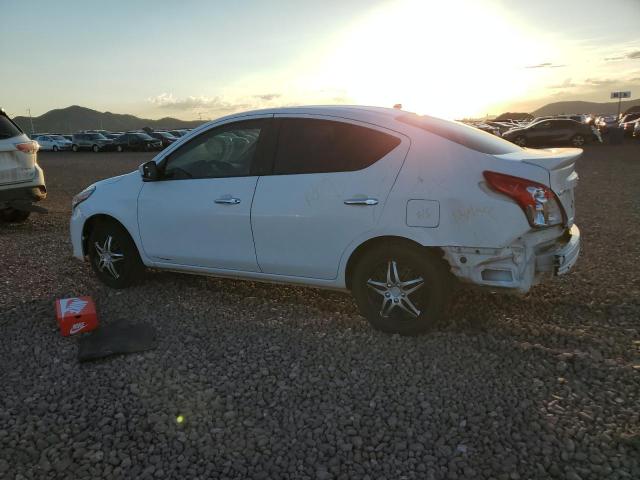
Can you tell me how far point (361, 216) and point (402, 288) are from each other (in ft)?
2.03

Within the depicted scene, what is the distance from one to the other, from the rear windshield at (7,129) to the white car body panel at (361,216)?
437cm

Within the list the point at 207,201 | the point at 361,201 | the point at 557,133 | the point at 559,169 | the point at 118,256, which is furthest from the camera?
the point at 557,133

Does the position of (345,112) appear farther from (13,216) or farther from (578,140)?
(578,140)

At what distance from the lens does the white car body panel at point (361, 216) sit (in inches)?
146

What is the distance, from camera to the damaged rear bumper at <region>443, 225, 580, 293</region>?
3686 millimetres

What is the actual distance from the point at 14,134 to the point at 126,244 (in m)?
4.43

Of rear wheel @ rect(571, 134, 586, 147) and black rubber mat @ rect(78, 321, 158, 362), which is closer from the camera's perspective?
black rubber mat @ rect(78, 321, 158, 362)

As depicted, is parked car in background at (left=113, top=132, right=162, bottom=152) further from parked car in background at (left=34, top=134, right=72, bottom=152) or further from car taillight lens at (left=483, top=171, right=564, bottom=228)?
car taillight lens at (left=483, top=171, right=564, bottom=228)

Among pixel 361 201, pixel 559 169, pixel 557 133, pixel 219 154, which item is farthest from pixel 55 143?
pixel 559 169

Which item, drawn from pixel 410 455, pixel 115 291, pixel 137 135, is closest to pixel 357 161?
pixel 410 455

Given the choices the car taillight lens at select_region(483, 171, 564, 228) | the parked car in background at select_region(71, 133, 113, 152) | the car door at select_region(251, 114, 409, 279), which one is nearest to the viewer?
the car taillight lens at select_region(483, 171, 564, 228)

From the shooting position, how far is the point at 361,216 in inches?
157

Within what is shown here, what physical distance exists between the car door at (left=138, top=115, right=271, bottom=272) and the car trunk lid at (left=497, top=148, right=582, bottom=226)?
2074 millimetres

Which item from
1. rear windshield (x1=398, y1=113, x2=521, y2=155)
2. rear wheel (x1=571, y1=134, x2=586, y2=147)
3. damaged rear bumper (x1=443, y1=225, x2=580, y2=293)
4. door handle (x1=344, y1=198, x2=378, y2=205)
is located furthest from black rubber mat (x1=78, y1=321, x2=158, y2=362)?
rear wheel (x1=571, y1=134, x2=586, y2=147)
